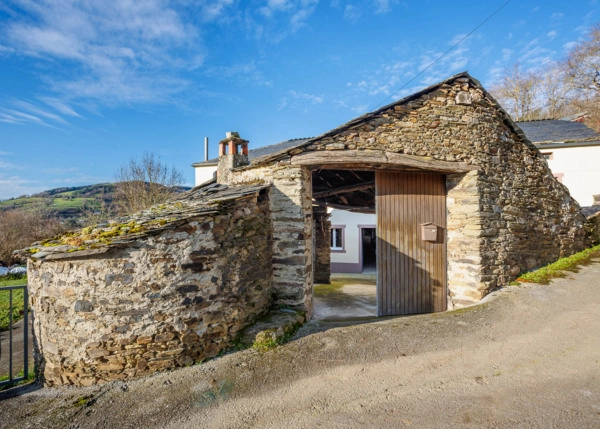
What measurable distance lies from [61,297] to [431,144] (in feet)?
20.7

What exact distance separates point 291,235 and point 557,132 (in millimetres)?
18411

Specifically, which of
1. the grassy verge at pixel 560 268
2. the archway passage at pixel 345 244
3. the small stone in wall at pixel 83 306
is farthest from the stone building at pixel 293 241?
the archway passage at pixel 345 244

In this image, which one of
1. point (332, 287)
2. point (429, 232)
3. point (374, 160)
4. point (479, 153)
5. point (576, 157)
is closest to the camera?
point (374, 160)

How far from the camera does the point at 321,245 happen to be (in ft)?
36.4

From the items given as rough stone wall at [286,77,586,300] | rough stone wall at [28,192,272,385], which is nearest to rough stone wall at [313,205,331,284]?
rough stone wall at [286,77,586,300]

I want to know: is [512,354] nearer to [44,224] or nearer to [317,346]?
[317,346]

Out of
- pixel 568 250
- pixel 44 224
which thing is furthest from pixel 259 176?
pixel 44 224

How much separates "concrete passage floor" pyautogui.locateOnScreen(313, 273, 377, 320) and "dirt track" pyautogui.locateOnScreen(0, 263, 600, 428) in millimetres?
2427

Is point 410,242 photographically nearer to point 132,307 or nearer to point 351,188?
point 351,188

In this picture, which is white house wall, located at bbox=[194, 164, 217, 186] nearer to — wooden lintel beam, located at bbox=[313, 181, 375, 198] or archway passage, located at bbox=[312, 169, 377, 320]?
archway passage, located at bbox=[312, 169, 377, 320]

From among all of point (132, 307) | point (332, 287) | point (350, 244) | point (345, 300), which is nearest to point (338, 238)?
point (350, 244)

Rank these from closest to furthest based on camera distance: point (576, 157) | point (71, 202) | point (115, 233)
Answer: point (115, 233) < point (576, 157) < point (71, 202)

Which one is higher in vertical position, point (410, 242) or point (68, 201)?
point (68, 201)

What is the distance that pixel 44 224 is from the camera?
20.0m
